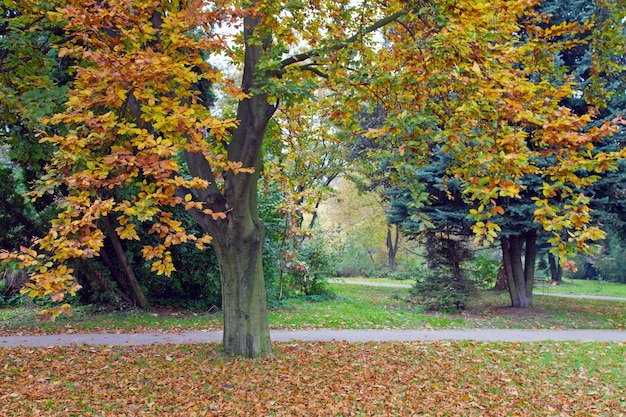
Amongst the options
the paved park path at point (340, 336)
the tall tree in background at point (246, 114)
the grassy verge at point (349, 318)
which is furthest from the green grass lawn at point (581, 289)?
the tall tree in background at point (246, 114)

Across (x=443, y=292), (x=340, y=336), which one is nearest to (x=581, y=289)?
(x=443, y=292)

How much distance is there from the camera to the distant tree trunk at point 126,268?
11383mm

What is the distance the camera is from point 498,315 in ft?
41.8

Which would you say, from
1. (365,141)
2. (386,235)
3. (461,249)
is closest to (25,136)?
(461,249)

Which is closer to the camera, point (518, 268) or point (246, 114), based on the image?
point (246, 114)

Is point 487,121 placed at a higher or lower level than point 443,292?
higher

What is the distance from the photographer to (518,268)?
542 inches

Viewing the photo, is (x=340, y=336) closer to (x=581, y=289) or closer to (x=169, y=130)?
(x=169, y=130)

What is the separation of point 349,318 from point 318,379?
544cm

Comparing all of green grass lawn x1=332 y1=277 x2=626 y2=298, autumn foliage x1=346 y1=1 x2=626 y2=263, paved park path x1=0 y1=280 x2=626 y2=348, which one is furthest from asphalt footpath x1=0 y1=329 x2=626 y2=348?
green grass lawn x1=332 y1=277 x2=626 y2=298

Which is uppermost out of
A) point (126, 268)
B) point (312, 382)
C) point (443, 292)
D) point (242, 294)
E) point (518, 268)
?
point (126, 268)

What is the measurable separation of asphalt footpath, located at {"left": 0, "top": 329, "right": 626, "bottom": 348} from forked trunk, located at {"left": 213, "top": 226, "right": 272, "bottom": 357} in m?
1.68

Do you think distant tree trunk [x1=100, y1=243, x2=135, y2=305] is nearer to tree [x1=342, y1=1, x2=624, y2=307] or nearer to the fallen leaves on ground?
the fallen leaves on ground

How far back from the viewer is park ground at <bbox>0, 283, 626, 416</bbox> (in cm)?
538
